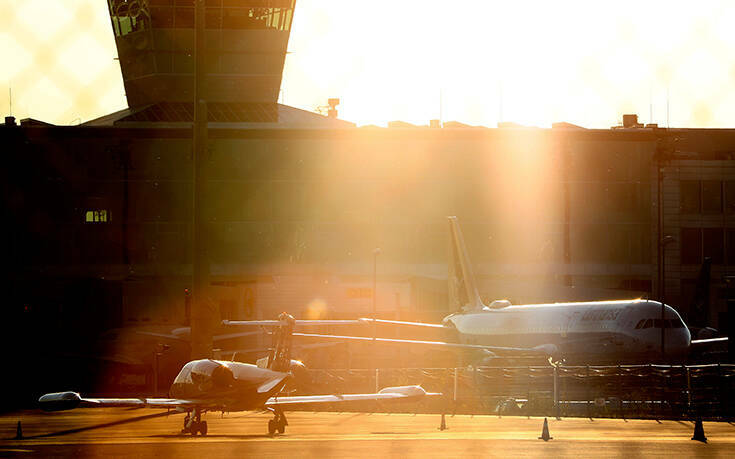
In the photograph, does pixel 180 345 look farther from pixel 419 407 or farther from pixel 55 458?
pixel 55 458

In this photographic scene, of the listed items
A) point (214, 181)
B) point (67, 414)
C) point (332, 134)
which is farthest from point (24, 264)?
point (67, 414)

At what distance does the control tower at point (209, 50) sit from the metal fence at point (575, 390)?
118 feet

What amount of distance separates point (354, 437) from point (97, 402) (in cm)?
688

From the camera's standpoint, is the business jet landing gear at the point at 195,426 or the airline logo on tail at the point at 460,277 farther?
the airline logo on tail at the point at 460,277

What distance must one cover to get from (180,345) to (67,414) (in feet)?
96.2

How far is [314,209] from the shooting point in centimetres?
8794

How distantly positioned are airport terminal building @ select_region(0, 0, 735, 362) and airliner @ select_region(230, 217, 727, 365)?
24.4m

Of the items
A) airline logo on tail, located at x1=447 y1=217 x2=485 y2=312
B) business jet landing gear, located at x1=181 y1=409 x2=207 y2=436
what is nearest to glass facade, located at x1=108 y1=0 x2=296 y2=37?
airline logo on tail, located at x1=447 y1=217 x2=485 y2=312

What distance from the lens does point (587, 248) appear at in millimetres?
89750

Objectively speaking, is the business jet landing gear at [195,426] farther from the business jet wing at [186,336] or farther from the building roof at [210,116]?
the building roof at [210,116]

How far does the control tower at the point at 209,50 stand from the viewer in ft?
236

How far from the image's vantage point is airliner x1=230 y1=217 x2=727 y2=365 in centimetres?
5178

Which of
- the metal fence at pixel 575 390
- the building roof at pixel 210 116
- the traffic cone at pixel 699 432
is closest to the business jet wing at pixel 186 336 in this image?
the metal fence at pixel 575 390

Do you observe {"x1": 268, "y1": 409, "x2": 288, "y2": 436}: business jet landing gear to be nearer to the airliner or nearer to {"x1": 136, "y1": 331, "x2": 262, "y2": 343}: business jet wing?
the airliner
